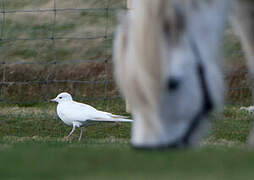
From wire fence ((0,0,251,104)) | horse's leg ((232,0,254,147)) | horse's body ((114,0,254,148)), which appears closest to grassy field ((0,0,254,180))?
wire fence ((0,0,251,104))

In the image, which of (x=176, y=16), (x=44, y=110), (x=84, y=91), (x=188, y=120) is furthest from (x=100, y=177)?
(x=84, y=91)

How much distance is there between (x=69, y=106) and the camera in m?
8.40

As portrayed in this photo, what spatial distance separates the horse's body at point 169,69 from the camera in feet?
9.56

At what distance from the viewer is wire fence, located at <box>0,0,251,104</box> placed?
10.8m

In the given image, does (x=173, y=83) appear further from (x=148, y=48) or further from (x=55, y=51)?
(x=55, y=51)

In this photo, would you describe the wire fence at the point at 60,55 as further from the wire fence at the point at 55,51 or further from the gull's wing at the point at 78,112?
the gull's wing at the point at 78,112

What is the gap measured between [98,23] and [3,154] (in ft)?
33.1

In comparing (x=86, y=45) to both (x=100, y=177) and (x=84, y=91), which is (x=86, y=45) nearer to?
(x=84, y=91)

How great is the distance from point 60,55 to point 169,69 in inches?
383

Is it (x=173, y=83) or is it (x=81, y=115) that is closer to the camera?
(x=173, y=83)

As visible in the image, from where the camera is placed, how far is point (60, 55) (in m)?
12.5

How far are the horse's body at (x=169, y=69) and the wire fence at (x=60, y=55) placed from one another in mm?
6783

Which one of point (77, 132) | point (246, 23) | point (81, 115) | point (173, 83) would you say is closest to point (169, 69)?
point (173, 83)

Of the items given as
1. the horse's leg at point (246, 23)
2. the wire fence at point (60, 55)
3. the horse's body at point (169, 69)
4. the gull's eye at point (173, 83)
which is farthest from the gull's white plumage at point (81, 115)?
the gull's eye at point (173, 83)
